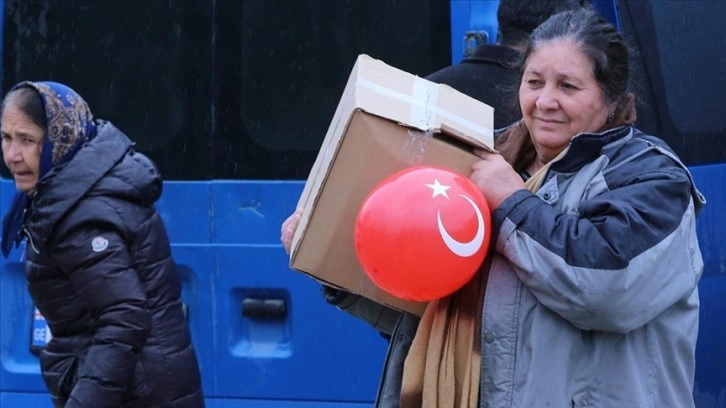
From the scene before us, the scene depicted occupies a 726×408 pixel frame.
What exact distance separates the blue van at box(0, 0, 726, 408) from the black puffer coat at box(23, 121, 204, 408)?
1.58 ft

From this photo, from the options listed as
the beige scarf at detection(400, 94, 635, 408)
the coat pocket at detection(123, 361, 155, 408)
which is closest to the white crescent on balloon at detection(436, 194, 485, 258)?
the beige scarf at detection(400, 94, 635, 408)

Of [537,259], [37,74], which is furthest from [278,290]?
[537,259]

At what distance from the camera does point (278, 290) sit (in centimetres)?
439

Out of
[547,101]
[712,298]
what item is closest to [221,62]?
[712,298]

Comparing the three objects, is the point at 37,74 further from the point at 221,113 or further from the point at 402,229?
the point at 402,229

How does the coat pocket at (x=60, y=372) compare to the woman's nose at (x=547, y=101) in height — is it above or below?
below

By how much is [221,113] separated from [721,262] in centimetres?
182

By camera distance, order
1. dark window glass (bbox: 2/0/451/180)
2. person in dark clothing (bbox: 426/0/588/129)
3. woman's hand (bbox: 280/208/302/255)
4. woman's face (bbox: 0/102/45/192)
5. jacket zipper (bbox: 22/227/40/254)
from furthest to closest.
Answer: dark window glass (bbox: 2/0/451/180) < woman's face (bbox: 0/102/45/192) < jacket zipper (bbox: 22/227/40/254) < person in dark clothing (bbox: 426/0/588/129) < woman's hand (bbox: 280/208/302/255)

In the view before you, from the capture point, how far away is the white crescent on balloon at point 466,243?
219 centimetres

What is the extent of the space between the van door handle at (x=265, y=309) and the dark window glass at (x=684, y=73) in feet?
4.59

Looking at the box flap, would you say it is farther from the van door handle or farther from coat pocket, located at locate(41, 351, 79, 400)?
the van door handle

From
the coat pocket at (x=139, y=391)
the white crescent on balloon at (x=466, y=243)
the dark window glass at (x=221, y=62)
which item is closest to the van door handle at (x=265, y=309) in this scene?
the dark window glass at (x=221, y=62)

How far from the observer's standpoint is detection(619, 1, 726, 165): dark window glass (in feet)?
12.4

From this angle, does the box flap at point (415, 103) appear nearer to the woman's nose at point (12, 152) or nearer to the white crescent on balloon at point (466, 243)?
the white crescent on balloon at point (466, 243)
